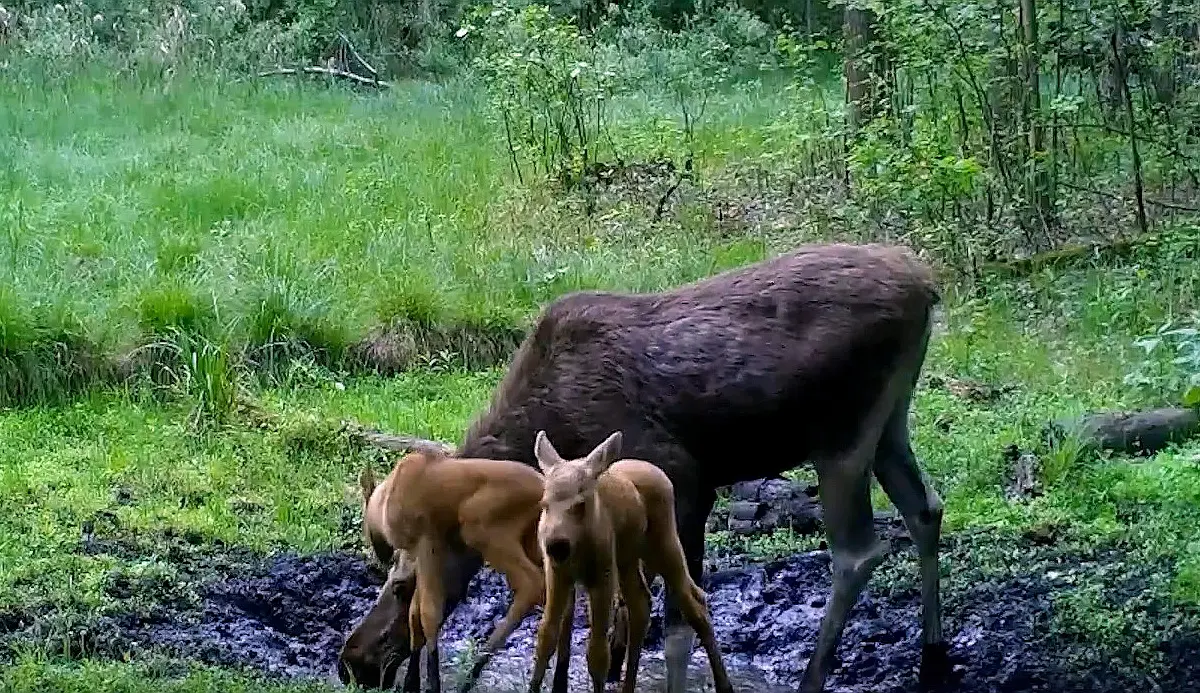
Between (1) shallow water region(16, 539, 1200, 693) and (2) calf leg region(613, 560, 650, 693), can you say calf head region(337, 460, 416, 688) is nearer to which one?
(1) shallow water region(16, 539, 1200, 693)

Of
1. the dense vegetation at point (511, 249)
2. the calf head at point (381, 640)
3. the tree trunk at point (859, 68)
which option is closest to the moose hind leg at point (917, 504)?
the dense vegetation at point (511, 249)

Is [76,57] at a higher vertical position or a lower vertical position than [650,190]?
higher

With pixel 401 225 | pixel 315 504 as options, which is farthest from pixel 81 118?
pixel 315 504

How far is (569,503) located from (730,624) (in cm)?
229

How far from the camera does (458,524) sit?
527 centimetres

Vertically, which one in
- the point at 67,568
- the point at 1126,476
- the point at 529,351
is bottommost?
the point at 1126,476

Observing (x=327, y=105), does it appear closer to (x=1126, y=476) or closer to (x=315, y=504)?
(x=315, y=504)

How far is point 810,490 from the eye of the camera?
25.6ft

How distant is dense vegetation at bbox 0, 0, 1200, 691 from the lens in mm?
7434

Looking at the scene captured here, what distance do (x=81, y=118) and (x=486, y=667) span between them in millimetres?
10044

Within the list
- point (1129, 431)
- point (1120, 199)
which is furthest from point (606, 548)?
point (1120, 199)

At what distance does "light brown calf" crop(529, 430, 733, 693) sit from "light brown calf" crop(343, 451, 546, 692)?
0.78ft

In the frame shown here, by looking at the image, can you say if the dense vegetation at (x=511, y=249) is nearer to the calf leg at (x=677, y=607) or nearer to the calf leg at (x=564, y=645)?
the calf leg at (x=564, y=645)

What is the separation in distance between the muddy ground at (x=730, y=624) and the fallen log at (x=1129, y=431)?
3.76 ft
